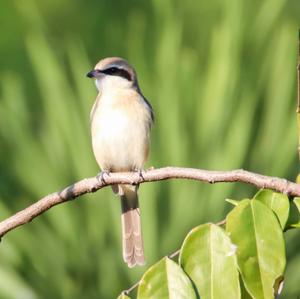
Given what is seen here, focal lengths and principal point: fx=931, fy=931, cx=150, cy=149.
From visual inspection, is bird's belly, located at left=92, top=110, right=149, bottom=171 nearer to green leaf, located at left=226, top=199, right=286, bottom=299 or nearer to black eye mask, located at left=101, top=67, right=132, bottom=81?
black eye mask, located at left=101, top=67, right=132, bottom=81

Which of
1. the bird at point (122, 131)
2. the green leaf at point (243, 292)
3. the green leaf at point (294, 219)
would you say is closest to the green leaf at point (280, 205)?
the green leaf at point (294, 219)

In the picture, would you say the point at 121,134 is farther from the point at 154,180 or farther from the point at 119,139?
the point at 154,180

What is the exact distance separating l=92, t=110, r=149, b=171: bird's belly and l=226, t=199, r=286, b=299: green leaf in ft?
6.17

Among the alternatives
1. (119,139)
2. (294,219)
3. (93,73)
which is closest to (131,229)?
(119,139)

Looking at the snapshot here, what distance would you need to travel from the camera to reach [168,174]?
74.7 inches

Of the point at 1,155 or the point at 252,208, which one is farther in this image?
the point at 1,155

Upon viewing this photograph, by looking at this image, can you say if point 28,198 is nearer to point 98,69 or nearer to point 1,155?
point 1,155

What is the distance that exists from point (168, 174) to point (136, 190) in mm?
1697

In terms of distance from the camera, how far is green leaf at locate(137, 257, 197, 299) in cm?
166

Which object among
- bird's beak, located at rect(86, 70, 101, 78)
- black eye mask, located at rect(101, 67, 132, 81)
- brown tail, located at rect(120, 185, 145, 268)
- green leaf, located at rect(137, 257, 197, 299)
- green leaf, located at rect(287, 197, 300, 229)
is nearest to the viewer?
green leaf, located at rect(137, 257, 197, 299)

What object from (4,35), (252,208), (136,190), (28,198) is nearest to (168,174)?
(252,208)

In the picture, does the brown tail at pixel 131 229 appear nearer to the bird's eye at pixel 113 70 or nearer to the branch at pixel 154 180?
the bird's eye at pixel 113 70

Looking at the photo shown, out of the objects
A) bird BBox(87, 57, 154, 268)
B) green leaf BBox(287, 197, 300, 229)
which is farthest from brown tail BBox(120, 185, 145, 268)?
green leaf BBox(287, 197, 300, 229)

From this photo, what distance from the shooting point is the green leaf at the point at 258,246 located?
1.66 m
